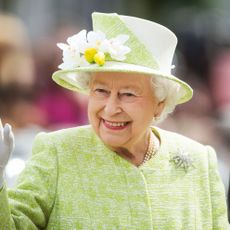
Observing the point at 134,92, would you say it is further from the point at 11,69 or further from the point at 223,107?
the point at 223,107

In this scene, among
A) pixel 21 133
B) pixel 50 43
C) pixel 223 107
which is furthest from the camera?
pixel 223 107

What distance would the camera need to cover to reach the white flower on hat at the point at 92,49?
211 inches

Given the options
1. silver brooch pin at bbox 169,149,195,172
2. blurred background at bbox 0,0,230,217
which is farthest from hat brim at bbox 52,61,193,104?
blurred background at bbox 0,0,230,217

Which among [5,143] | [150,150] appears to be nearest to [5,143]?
[5,143]

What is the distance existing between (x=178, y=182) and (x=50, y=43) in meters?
4.06

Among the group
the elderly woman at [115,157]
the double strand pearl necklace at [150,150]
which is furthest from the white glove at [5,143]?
the double strand pearl necklace at [150,150]

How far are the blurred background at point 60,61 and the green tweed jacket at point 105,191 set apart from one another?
1754 mm

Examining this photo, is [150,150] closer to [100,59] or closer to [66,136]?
[66,136]

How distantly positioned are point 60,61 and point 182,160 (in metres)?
3.44

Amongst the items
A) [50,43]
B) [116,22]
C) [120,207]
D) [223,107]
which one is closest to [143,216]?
[120,207]

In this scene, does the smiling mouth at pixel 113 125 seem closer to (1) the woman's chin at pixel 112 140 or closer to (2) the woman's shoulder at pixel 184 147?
(1) the woman's chin at pixel 112 140

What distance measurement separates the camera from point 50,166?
17.7 ft

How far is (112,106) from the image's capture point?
17.5ft

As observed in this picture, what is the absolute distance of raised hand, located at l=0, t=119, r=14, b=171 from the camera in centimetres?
497
